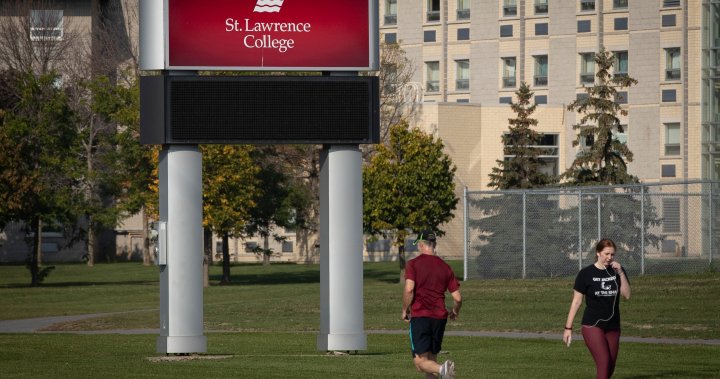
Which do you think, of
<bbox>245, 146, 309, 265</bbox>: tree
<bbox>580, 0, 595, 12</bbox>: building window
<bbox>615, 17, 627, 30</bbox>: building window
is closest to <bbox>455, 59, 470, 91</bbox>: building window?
<bbox>580, 0, 595, 12</bbox>: building window

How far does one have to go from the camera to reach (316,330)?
3356 centimetres

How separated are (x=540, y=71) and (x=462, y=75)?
16.3 ft

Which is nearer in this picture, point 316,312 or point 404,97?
point 316,312

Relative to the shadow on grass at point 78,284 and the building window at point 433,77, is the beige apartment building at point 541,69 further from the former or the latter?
the shadow on grass at point 78,284

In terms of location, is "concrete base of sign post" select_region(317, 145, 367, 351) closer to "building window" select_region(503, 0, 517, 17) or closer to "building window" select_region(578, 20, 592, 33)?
"building window" select_region(578, 20, 592, 33)

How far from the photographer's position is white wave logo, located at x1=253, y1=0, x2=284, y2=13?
944 inches

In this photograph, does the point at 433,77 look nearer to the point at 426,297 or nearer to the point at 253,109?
the point at 253,109

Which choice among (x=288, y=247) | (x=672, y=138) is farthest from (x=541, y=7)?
(x=288, y=247)

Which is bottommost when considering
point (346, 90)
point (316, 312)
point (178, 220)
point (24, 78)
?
point (316, 312)

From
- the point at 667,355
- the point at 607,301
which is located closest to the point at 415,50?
the point at 667,355

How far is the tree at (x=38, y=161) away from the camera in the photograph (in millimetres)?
55156

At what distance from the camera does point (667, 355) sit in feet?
82.5

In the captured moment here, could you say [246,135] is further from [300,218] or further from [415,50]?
[415,50]

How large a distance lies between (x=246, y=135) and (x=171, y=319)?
321cm
